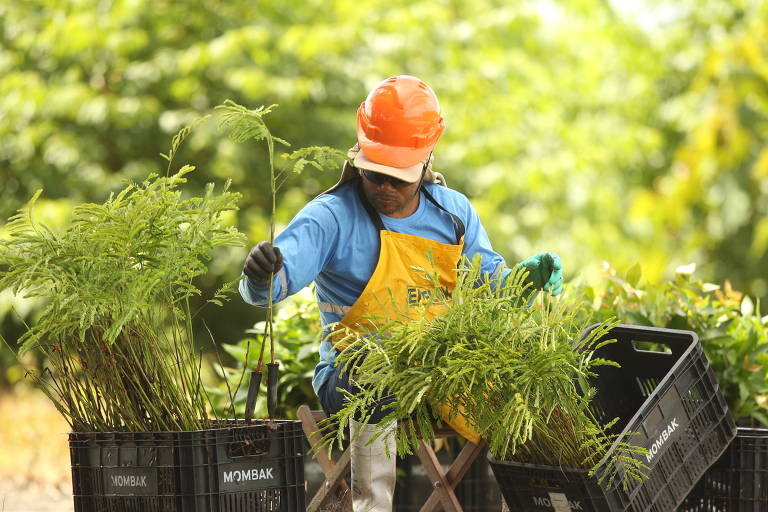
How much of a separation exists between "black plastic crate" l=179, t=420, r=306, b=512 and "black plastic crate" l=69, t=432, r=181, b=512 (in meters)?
0.05

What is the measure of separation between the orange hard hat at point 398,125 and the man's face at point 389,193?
85 millimetres

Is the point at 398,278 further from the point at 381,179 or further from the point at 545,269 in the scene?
the point at 545,269

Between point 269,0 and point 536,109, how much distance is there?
3847 mm

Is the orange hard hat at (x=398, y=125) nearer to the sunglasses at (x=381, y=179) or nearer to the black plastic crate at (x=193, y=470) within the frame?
the sunglasses at (x=381, y=179)

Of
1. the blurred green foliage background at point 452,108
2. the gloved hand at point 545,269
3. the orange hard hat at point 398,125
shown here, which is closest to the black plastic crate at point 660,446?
the gloved hand at point 545,269

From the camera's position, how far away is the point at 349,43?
11.0 meters

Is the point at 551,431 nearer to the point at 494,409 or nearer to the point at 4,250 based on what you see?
the point at 494,409

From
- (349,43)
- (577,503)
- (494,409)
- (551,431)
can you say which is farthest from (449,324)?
(349,43)

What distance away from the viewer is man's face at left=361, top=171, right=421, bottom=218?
3566mm

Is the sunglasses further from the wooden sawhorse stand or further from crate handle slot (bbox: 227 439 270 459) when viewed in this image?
crate handle slot (bbox: 227 439 270 459)

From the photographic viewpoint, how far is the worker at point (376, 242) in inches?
132

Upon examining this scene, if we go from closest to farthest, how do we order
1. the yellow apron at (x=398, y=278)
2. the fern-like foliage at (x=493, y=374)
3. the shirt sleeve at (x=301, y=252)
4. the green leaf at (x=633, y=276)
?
the fern-like foliage at (x=493, y=374) → the shirt sleeve at (x=301, y=252) → the yellow apron at (x=398, y=278) → the green leaf at (x=633, y=276)

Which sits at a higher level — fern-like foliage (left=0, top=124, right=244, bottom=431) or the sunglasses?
the sunglasses

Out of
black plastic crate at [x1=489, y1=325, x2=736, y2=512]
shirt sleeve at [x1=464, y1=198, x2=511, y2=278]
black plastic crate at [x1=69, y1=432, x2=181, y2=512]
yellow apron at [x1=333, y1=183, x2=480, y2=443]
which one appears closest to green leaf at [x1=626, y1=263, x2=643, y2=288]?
black plastic crate at [x1=489, y1=325, x2=736, y2=512]
